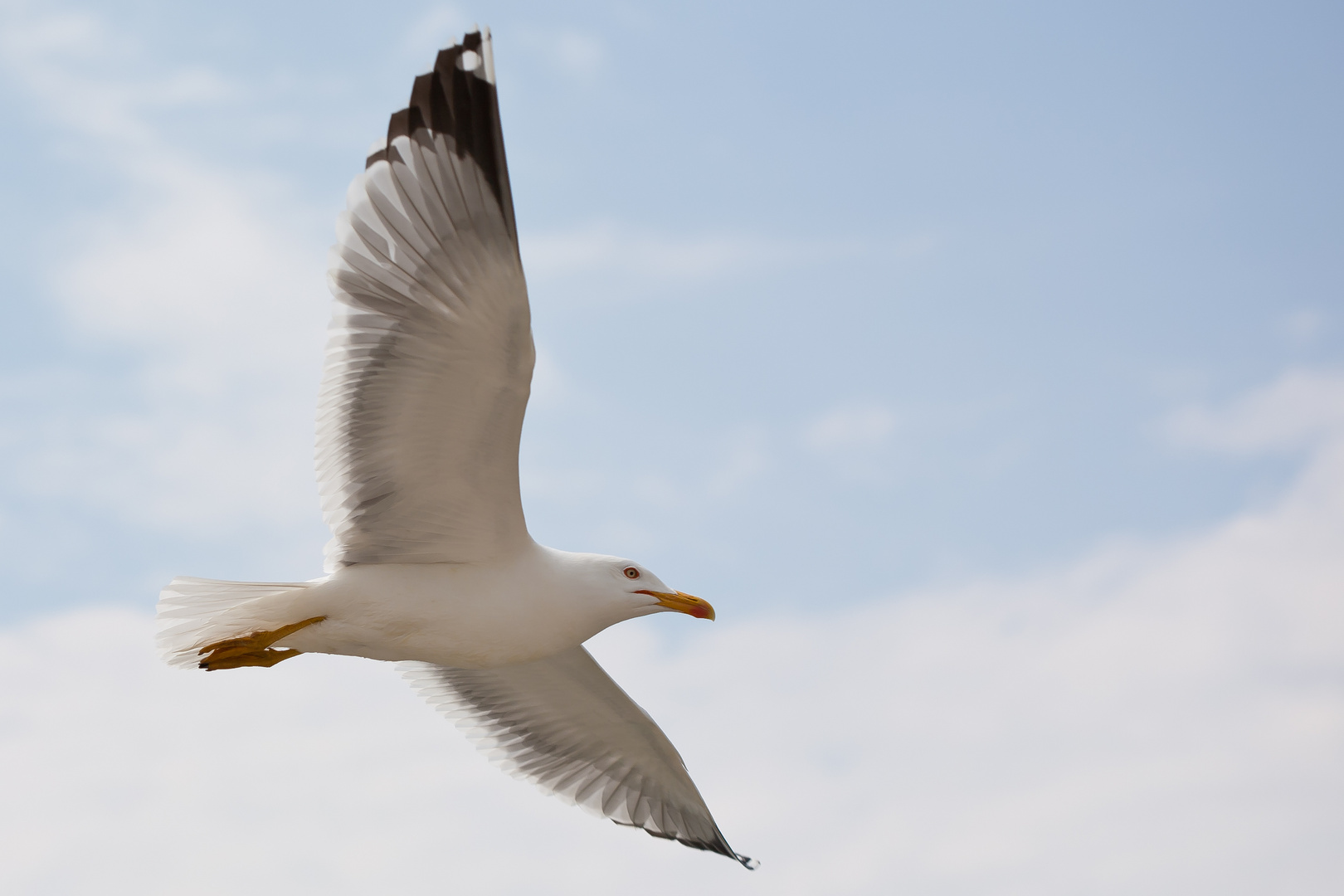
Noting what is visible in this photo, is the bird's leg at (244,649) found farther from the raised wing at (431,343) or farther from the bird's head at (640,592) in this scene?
the bird's head at (640,592)

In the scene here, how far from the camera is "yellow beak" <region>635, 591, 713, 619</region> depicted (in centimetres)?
672

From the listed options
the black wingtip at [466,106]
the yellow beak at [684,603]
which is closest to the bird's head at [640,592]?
the yellow beak at [684,603]

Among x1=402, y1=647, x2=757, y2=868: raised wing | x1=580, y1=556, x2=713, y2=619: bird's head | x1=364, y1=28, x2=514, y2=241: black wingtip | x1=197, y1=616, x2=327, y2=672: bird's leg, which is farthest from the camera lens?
x1=402, y1=647, x2=757, y2=868: raised wing

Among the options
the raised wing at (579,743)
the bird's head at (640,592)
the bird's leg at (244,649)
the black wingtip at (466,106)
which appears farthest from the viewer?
the raised wing at (579,743)

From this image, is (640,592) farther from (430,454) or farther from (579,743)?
(579,743)

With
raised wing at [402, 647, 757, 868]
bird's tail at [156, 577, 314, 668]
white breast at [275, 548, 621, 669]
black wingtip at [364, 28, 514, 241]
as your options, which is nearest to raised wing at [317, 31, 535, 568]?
black wingtip at [364, 28, 514, 241]

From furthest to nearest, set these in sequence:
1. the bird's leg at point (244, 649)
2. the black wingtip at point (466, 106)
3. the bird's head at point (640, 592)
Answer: the bird's head at point (640, 592) < the bird's leg at point (244, 649) < the black wingtip at point (466, 106)

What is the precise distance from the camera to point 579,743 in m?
8.28

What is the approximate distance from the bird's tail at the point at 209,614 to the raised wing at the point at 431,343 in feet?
1.36

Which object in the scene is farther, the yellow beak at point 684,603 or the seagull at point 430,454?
the yellow beak at point 684,603

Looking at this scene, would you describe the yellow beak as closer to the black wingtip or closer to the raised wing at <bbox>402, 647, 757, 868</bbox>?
the raised wing at <bbox>402, 647, 757, 868</bbox>

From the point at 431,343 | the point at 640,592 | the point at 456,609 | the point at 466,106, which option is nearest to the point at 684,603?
the point at 640,592

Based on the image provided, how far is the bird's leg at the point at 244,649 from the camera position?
6.33 metres

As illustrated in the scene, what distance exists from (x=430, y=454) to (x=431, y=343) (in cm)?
66
